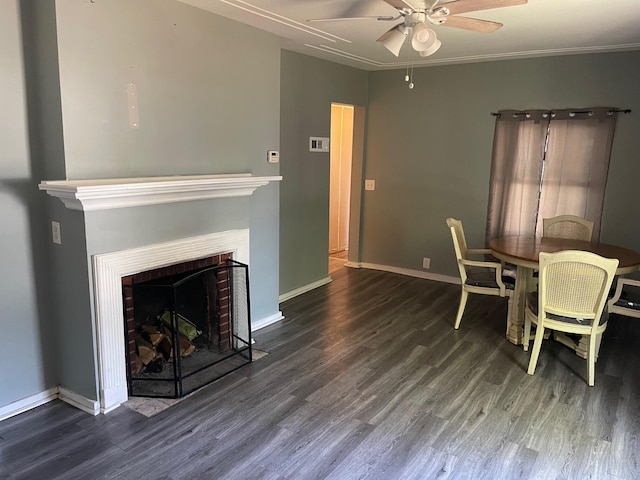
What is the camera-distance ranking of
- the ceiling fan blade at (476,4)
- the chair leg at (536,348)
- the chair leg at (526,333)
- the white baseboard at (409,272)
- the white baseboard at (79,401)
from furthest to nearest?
the white baseboard at (409,272) → the chair leg at (526,333) → the chair leg at (536,348) → the white baseboard at (79,401) → the ceiling fan blade at (476,4)

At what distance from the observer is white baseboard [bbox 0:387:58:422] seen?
8.84 ft

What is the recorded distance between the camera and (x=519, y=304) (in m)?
3.86

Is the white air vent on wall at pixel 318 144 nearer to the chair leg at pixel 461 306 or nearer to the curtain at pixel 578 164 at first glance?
the chair leg at pixel 461 306

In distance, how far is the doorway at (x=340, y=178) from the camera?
673 cm

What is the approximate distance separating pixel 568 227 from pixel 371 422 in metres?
3.01

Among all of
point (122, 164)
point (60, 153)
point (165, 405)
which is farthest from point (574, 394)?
point (60, 153)

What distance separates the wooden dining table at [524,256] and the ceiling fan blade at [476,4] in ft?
6.13

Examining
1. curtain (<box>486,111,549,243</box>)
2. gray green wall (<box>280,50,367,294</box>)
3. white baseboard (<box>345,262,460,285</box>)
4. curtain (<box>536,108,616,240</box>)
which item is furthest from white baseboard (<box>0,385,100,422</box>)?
curtain (<box>536,108,616,240</box>)

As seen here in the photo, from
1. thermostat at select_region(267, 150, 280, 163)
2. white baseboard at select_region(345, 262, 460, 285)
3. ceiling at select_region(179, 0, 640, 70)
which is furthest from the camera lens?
white baseboard at select_region(345, 262, 460, 285)

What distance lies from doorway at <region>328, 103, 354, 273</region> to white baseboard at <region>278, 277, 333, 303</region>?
105cm

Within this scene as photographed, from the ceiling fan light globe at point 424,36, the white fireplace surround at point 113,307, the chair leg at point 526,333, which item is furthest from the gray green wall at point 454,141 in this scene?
the white fireplace surround at point 113,307

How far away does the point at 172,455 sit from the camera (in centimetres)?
241

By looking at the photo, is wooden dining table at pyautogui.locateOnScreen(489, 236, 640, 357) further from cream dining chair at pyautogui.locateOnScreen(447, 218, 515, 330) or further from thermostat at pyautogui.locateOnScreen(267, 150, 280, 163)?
thermostat at pyautogui.locateOnScreen(267, 150, 280, 163)

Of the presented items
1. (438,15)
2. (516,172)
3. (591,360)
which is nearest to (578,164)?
(516,172)
